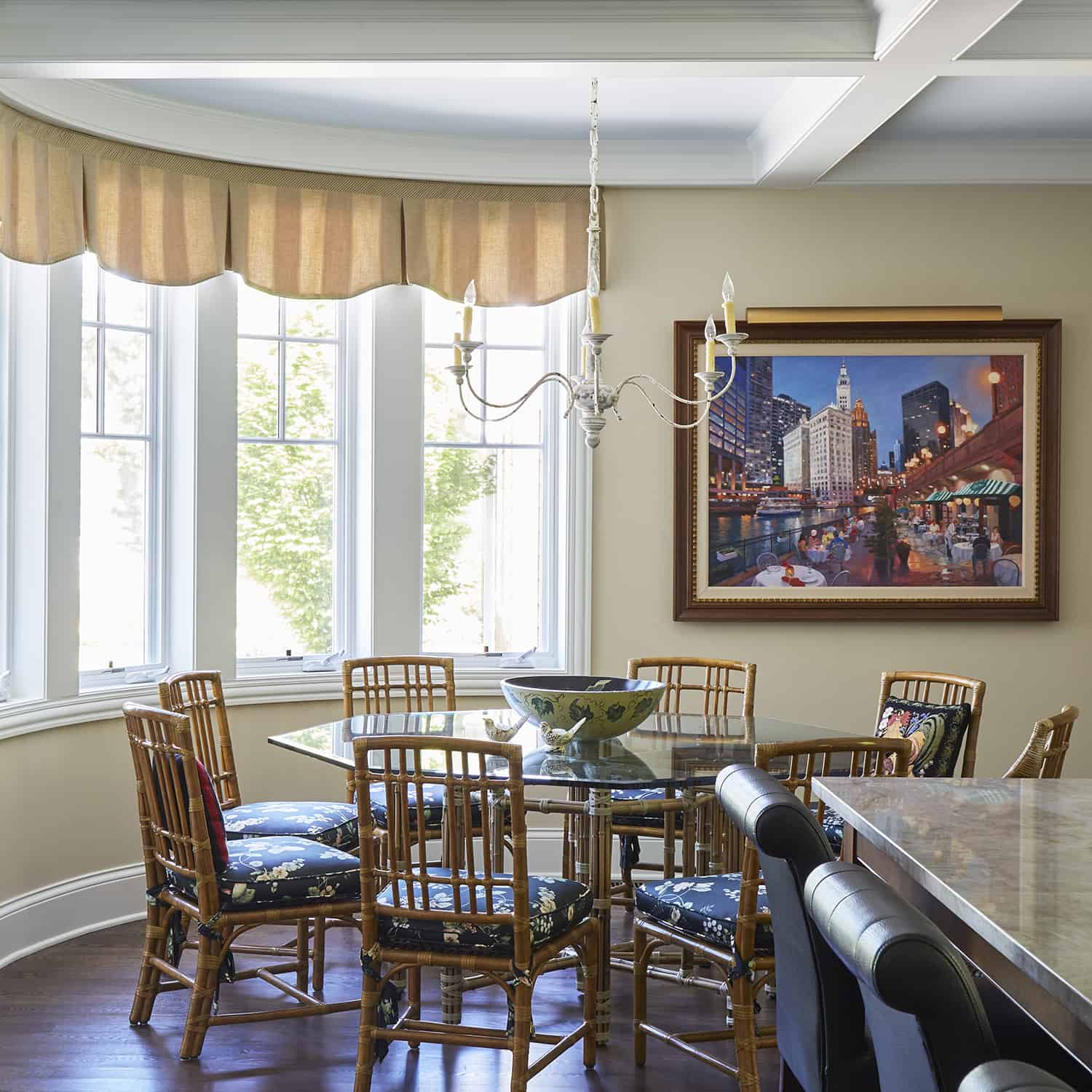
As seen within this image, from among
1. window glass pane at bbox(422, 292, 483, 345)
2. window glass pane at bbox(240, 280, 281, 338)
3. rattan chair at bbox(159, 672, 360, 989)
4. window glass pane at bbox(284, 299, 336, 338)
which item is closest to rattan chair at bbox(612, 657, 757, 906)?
rattan chair at bbox(159, 672, 360, 989)

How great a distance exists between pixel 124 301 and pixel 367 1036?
2.92 metres

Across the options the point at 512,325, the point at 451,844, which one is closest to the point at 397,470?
the point at 512,325

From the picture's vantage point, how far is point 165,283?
4.34m

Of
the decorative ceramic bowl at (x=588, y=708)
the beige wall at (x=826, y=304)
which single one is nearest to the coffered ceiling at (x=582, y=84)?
the beige wall at (x=826, y=304)

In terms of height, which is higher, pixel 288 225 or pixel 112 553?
pixel 288 225

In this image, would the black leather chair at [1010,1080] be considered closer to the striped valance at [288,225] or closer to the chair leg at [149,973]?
the chair leg at [149,973]

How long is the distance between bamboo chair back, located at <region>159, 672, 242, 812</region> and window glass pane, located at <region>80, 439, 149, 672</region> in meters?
0.65

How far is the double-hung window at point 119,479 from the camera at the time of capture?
4309 millimetres

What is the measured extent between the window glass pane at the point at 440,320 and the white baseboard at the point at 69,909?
7.71 feet

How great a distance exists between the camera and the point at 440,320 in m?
4.89

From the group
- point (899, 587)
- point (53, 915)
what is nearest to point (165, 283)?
point (53, 915)

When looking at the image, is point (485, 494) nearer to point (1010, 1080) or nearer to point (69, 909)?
point (69, 909)

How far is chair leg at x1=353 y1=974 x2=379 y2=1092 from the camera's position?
2.69 metres

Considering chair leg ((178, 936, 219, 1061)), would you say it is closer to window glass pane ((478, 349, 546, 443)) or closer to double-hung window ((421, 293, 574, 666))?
double-hung window ((421, 293, 574, 666))
